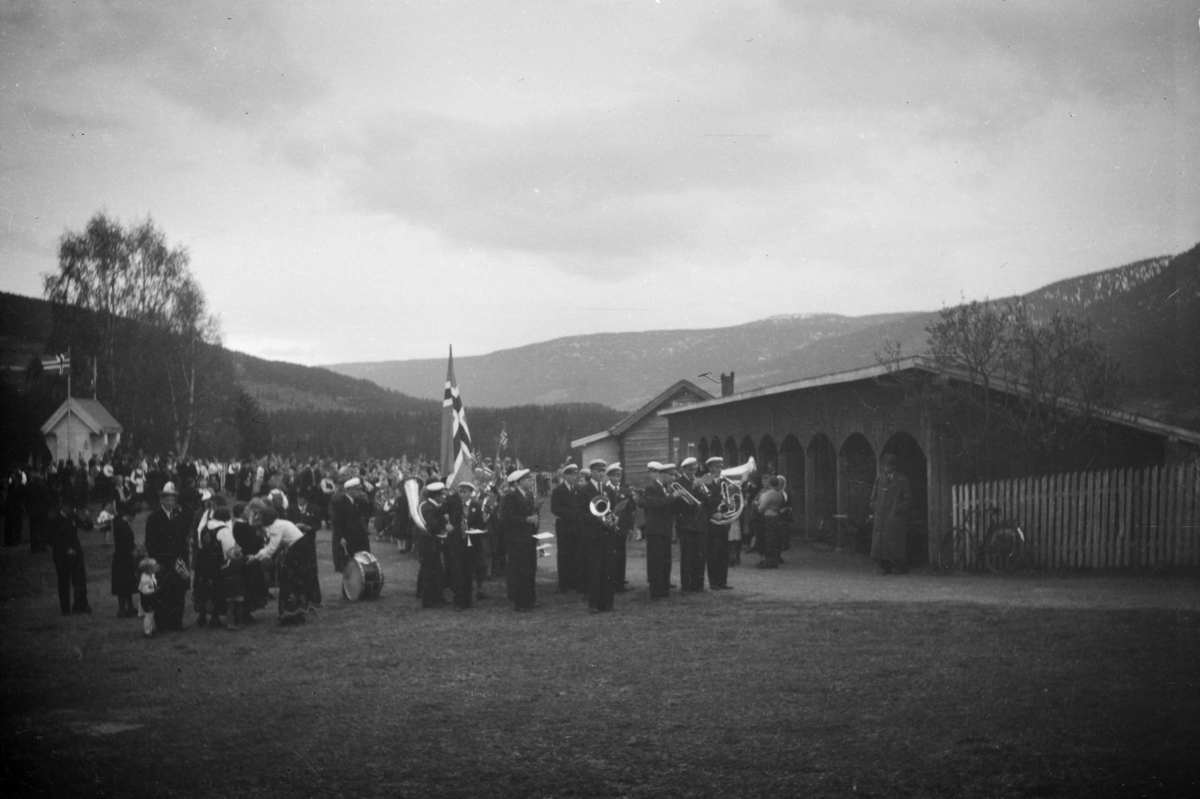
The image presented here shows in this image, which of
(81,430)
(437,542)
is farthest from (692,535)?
(81,430)

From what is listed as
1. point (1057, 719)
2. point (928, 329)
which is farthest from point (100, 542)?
point (1057, 719)

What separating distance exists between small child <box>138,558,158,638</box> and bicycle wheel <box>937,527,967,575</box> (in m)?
12.3

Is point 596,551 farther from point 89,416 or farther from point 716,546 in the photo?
point 89,416

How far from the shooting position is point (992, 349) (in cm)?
1622

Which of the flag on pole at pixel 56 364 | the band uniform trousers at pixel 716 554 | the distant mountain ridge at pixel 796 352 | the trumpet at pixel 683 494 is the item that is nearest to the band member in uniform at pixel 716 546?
the band uniform trousers at pixel 716 554

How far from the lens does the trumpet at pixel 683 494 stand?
14070 millimetres

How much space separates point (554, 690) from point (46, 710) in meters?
4.47

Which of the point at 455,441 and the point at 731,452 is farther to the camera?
the point at 731,452

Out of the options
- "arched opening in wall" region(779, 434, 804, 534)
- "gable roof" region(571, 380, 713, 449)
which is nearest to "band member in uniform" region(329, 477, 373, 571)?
"arched opening in wall" region(779, 434, 804, 534)

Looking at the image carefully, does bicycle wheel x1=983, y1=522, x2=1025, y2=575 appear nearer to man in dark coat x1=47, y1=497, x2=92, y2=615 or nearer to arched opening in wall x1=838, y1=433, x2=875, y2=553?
arched opening in wall x1=838, y1=433, x2=875, y2=553

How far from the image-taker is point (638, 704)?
305 inches

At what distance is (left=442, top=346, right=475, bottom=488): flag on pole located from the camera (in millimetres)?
17312

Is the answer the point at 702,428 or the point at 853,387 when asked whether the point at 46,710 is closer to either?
the point at 853,387

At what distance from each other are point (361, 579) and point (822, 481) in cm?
1296
